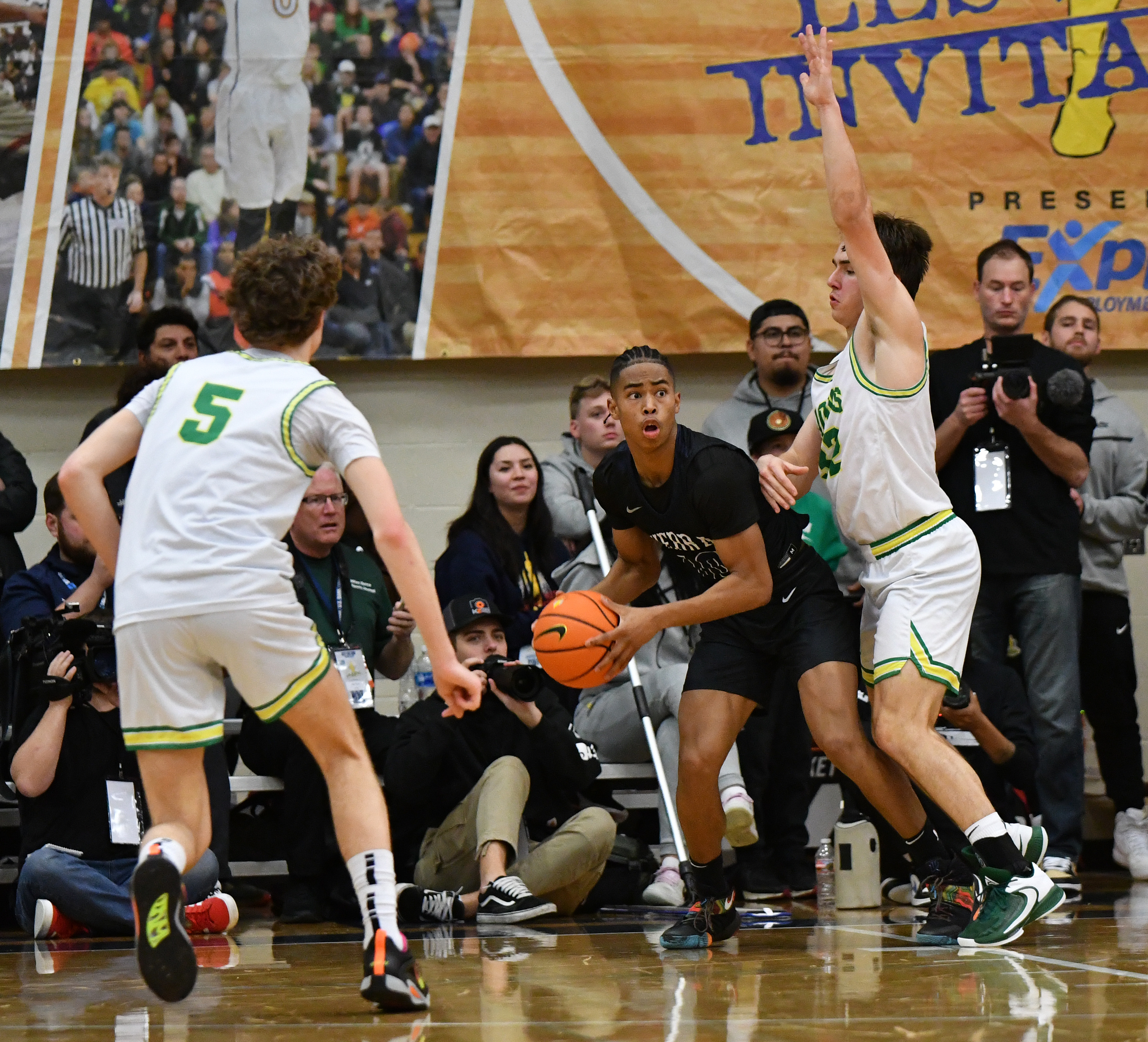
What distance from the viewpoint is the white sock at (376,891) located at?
3174 millimetres

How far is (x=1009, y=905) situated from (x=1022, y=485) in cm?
232

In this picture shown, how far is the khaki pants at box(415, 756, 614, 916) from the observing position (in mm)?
5395

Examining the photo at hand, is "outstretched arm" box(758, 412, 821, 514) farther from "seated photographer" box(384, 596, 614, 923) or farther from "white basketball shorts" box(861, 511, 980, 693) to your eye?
"seated photographer" box(384, 596, 614, 923)

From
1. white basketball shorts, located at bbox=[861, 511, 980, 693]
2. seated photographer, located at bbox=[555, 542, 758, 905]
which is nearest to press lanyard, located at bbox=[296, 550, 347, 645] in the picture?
seated photographer, located at bbox=[555, 542, 758, 905]

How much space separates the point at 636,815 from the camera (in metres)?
6.52

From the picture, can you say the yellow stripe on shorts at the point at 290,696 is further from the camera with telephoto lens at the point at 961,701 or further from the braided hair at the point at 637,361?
the camera with telephoto lens at the point at 961,701

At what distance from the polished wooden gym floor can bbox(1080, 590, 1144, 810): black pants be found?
6.34 feet

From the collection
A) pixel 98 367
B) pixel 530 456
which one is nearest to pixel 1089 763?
pixel 530 456

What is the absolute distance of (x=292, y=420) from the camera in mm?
A: 3254

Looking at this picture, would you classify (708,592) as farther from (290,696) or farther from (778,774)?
(778,774)

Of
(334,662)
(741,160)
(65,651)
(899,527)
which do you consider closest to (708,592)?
(899,527)

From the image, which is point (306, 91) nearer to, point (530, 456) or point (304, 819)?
point (530, 456)

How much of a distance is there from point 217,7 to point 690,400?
10.2ft

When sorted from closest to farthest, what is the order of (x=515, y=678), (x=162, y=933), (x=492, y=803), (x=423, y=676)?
(x=162, y=933)
(x=492, y=803)
(x=515, y=678)
(x=423, y=676)
